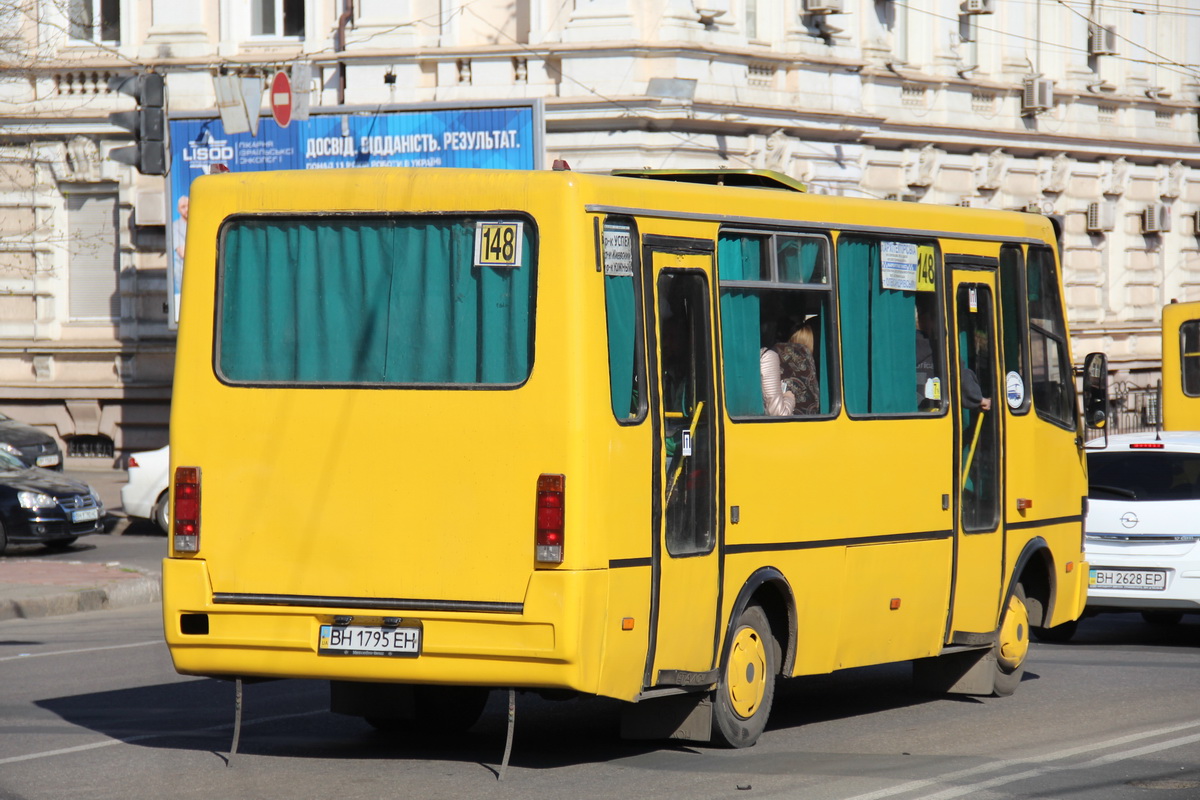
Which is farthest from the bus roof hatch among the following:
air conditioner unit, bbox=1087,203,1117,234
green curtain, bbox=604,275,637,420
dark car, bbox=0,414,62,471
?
air conditioner unit, bbox=1087,203,1117,234

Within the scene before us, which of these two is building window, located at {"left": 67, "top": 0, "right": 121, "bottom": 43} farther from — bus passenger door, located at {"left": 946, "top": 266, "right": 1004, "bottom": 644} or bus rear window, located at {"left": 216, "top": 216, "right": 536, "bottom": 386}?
bus rear window, located at {"left": 216, "top": 216, "right": 536, "bottom": 386}

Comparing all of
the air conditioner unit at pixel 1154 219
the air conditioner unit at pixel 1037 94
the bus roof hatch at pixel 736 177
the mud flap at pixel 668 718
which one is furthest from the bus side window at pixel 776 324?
the air conditioner unit at pixel 1154 219

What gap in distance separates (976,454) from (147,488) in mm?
13898

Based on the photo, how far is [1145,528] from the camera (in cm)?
1366

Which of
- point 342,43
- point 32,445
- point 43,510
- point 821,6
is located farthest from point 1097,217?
point 43,510

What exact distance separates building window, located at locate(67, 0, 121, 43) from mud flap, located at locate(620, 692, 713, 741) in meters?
23.6

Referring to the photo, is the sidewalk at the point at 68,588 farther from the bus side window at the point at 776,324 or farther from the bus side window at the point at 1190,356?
the bus side window at the point at 1190,356

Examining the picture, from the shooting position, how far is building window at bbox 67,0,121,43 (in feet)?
98.9

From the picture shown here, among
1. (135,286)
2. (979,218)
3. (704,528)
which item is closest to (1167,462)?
(979,218)

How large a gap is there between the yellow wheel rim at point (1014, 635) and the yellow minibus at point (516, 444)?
1717 millimetres

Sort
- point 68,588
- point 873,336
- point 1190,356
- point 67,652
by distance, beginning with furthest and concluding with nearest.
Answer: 1. point 1190,356
2. point 68,588
3. point 67,652
4. point 873,336

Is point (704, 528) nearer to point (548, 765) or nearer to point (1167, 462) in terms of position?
point (548, 765)

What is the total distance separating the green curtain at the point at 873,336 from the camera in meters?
9.93

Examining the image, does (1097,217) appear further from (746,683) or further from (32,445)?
(746,683)
